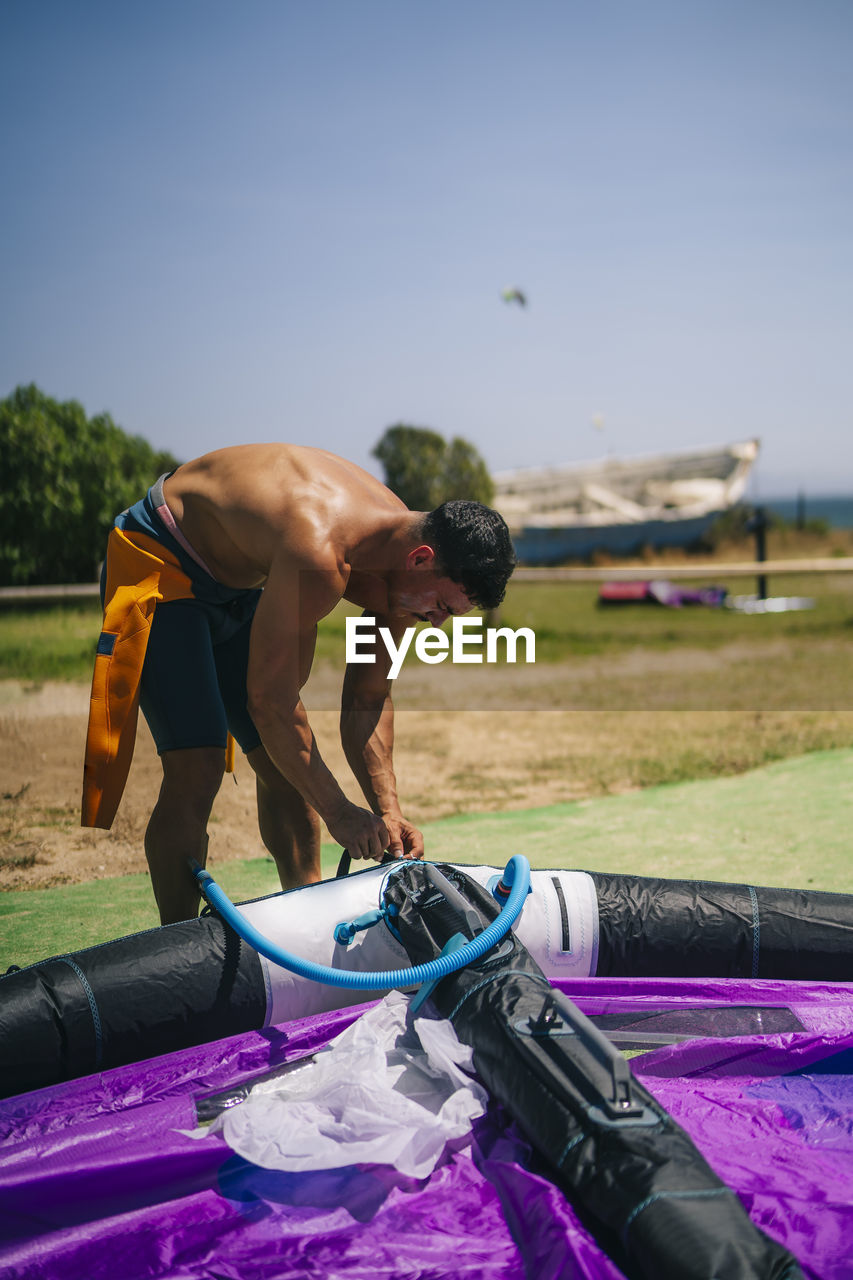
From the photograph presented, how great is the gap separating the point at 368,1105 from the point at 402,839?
816 mm

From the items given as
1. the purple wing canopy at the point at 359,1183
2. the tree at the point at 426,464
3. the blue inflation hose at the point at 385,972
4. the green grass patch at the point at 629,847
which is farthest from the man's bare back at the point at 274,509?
the tree at the point at 426,464

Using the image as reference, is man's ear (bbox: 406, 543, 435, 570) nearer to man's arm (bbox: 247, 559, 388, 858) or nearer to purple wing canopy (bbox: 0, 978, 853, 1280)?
man's arm (bbox: 247, 559, 388, 858)

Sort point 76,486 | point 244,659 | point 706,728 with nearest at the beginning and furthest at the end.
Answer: point 244,659 → point 706,728 → point 76,486

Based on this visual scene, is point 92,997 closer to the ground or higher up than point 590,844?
higher up

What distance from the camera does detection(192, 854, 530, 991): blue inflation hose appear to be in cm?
177

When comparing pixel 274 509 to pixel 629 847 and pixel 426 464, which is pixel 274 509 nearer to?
pixel 629 847

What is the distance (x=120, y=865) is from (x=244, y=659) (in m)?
1.32

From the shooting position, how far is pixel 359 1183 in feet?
4.86

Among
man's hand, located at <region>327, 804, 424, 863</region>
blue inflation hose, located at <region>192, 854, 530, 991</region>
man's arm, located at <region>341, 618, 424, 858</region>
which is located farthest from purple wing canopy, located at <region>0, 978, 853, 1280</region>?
man's arm, located at <region>341, 618, 424, 858</region>

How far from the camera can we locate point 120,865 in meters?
3.44

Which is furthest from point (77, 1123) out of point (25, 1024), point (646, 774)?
point (646, 774)

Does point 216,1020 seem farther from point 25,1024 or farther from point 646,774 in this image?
point 646,774

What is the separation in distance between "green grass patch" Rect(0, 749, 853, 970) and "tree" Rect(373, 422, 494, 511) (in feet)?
53.0

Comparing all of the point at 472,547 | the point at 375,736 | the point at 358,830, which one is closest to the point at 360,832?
the point at 358,830
